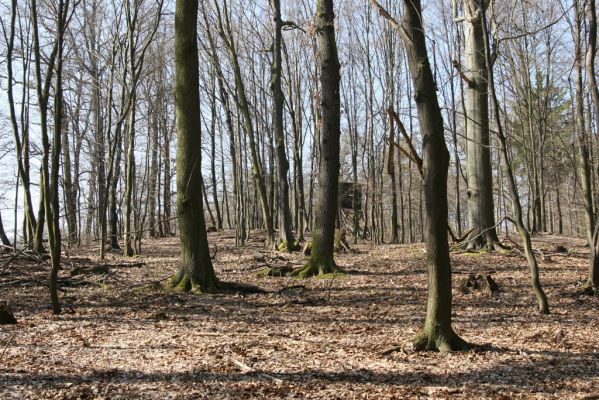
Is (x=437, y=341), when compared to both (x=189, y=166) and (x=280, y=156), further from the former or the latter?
(x=280, y=156)

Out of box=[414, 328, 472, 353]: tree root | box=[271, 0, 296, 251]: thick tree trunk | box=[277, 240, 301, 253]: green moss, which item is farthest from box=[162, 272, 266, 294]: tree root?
box=[271, 0, 296, 251]: thick tree trunk

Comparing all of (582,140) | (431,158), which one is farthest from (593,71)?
(431,158)

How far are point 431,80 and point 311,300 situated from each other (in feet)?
13.1

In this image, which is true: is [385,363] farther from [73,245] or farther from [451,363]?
[73,245]

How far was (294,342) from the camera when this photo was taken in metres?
5.23

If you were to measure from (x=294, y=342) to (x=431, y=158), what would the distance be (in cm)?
226

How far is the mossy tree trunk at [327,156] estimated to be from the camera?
31.9 feet

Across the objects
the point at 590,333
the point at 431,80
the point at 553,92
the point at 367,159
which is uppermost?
the point at 553,92

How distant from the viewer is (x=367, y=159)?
2656 cm

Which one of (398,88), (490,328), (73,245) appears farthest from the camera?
(398,88)

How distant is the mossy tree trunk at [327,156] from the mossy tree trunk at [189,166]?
2330 mm

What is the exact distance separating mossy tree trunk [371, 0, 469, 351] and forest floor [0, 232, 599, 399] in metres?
0.63

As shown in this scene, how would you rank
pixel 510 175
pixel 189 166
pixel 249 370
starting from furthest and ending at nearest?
1. pixel 189 166
2. pixel 510 175
3. pixel 249 370

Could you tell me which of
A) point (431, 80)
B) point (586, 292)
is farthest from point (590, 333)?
point (431, 80)
